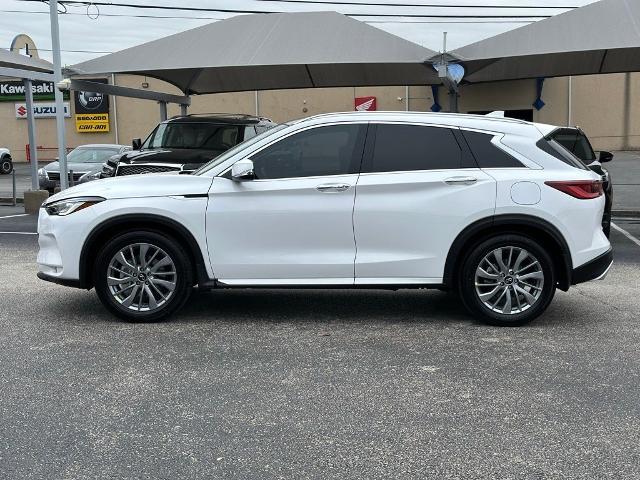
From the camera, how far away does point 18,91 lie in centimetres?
3859

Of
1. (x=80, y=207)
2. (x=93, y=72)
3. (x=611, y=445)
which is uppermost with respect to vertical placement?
(x=93, y=72)

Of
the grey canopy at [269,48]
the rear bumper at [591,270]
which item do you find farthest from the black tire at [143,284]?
the grey canopy at [269,48]

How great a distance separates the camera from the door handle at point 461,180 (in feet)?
19.0

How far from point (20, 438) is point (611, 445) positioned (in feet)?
10.5

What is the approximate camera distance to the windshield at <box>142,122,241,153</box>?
1225 centimetres

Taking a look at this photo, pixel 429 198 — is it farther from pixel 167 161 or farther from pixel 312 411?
pixel 167 161

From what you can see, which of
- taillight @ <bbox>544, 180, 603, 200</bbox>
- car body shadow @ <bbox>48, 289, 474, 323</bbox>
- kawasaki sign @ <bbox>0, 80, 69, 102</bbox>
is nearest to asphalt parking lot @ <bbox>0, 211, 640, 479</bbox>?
car body shadow @ <bbox>48, 289, 474, 323</bbox>

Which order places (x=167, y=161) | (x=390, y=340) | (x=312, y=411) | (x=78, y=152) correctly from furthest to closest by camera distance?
(x=78, y=152), (x=167, y=161), (x=390, y=340), (x=312, y=411)

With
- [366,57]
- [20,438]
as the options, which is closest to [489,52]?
[366,57]

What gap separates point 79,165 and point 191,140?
822cm

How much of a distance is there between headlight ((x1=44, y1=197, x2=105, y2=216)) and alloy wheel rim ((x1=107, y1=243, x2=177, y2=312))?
1.58ft

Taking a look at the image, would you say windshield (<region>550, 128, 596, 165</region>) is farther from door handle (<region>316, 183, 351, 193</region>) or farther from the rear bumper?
door handle (<region>316, 183, 351, 193</region>)

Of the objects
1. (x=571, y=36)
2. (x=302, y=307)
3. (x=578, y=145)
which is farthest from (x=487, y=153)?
(x=571, y=36)

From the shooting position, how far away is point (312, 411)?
4.18 m
